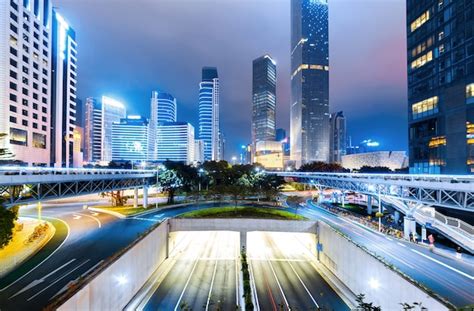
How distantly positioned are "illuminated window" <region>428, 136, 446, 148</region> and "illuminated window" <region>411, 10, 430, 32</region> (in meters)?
27.0

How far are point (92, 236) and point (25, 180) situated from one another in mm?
14808

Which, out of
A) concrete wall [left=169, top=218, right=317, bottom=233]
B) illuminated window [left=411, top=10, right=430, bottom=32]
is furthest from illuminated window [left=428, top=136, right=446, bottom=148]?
concrete wall [left=169, top=218, right=317, bottom=233]

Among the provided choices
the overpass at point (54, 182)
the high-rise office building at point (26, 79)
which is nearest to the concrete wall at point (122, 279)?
the overpass at point (54, 182)

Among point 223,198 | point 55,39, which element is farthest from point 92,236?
point 55,39

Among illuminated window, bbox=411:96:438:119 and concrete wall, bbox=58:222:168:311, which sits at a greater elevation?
illuminated window, bbox=411:96:438:119

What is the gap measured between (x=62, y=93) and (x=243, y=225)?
8015 centimetres

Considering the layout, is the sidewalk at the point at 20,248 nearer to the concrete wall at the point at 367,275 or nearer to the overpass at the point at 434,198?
the concrete wall at the point at 367,275

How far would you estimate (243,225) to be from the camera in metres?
34.7

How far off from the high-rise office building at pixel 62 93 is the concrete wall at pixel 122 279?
67.5 m

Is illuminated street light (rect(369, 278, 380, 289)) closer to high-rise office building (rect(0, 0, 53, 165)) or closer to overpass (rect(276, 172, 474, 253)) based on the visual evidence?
overpass (rect(276, 172, 474, 253))

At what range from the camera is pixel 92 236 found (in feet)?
110

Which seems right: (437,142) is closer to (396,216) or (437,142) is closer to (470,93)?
(470,93)

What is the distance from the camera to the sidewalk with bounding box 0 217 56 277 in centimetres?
2442

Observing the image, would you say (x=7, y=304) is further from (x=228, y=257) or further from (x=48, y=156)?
(x=48, y=156)
